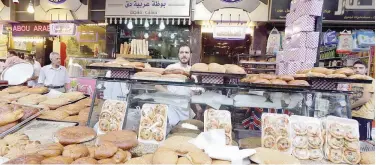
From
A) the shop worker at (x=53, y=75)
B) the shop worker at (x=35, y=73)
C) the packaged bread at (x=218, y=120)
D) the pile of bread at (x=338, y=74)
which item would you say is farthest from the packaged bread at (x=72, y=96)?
the pile of bread at (x=338, y=74)

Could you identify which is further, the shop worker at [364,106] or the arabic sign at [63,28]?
the arabic sign at [63,28]

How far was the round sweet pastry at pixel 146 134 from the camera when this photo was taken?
5.79ft

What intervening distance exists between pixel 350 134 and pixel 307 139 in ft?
0.88

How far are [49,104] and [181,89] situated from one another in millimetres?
1719

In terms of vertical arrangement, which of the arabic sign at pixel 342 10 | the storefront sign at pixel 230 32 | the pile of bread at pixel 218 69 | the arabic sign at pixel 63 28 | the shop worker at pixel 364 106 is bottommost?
the shop worker at pixel 364 106

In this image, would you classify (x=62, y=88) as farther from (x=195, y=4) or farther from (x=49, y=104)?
(x=195, y=4)

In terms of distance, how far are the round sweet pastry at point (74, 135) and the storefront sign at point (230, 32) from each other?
4747 millimetres

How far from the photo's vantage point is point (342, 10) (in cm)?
623

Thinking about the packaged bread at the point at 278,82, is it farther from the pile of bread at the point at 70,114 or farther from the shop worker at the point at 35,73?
the shop worker at the point at 35,73

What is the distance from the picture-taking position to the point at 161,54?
7.63m

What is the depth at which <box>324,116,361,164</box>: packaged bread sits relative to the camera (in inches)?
62.0

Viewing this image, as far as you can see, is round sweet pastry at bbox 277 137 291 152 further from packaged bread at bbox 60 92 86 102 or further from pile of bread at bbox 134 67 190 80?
packaged bread at bbox 60 92 86 102

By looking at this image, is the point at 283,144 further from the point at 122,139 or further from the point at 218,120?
the point at 122,139

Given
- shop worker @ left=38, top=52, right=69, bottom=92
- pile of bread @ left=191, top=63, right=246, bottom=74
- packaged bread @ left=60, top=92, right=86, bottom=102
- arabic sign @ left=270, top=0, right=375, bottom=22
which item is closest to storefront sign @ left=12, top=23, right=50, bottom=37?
shop worker @ left=38, top=52, right=69, bottom=92
